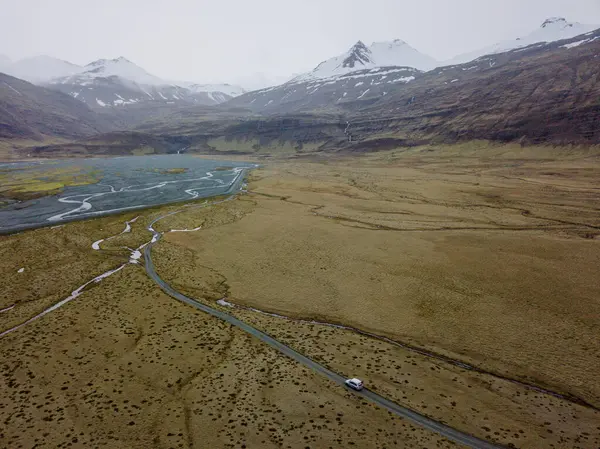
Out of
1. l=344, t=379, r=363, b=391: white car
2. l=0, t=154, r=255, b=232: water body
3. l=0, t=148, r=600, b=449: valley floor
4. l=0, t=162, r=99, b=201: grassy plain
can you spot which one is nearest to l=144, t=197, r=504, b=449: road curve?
l=344, t=379, r=363, b=391: white car

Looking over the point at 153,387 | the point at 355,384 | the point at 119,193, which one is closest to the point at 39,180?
the point at 119,193

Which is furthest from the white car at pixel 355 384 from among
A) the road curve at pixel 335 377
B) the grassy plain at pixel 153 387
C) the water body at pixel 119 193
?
the water body at pixel 119 193

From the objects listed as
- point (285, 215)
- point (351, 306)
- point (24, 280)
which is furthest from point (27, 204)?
point (351, 306)

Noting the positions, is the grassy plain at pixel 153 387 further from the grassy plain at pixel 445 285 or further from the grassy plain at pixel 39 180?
the grassy plain at pixel 39 180

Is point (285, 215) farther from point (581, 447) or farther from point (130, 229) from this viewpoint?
point (581, 447)

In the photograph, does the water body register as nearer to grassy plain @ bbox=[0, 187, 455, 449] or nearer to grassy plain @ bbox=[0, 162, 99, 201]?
grassy plain @ bbox=[0, 162, 99, 201]
